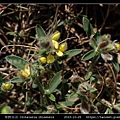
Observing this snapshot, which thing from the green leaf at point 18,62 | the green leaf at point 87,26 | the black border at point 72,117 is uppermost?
the green leaf at point 87,26

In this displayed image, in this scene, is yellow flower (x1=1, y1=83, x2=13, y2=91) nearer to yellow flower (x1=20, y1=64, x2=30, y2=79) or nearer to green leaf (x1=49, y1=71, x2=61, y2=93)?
yellow flower (x1=20, y1=64, x2=30, y2=79)

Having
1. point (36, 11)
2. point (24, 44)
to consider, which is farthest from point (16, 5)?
point (24, 44)

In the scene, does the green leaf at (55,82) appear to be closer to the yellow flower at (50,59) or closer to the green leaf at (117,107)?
the yellow flower at (50,59)

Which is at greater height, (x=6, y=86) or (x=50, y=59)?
(x=50, y=59)

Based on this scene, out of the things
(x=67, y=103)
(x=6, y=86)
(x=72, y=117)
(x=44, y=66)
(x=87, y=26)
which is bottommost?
(x=72, y=117)

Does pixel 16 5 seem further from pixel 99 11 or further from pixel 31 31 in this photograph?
pixel 99 11

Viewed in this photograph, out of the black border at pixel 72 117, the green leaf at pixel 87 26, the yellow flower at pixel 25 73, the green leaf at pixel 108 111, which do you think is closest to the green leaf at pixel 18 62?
the yellow flower at pixel 25 73

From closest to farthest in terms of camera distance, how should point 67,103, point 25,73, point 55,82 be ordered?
1. point 25,73
2. point 55,82
3. point 67,103

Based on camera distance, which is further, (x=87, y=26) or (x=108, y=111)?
(x=108, y=111)

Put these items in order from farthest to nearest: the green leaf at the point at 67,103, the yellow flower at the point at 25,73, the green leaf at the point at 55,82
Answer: the green leaf at the point at 67,103, the green leaf at the point at 55,82, the yellow flower at the point at 25,73

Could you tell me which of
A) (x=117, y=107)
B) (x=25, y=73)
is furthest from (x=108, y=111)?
(x=25, y=73)

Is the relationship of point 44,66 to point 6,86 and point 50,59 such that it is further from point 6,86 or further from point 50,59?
point 6,86
